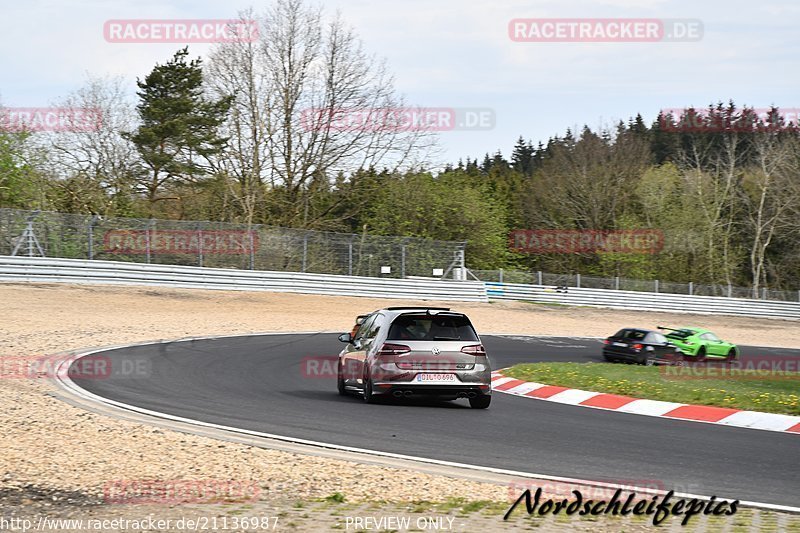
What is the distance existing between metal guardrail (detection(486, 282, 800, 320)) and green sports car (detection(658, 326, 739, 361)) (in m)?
19.6

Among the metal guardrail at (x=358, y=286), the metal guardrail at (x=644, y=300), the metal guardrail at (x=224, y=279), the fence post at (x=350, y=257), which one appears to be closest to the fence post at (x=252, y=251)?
the metal guardrail at (x=224, y=279)

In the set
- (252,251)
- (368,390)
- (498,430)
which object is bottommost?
(498,430)

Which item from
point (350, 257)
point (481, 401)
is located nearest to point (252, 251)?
point (350, 257)

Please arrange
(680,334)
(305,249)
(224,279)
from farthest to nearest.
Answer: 1. (305,249)
2. (224,279)
3. (680,334)

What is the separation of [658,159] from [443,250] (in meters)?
79.9

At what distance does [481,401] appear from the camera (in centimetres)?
1381

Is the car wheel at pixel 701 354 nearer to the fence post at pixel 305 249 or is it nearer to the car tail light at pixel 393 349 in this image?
the car tail light at pixel 393 349

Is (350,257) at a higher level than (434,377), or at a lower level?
higher

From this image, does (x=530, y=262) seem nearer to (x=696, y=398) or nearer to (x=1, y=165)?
(x=1, y=165)

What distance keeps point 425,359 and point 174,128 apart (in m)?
46.1

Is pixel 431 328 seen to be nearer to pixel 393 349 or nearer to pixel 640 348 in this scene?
pixel 393 349

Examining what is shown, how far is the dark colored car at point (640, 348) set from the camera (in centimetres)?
2538

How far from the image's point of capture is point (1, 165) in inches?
1876

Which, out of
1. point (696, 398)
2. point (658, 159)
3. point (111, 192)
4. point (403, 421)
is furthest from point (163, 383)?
point (658, 159)
